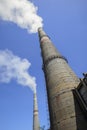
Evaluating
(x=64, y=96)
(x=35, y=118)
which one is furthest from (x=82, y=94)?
(x=35, y=118)

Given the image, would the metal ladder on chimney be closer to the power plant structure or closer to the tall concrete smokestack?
the power plant structure

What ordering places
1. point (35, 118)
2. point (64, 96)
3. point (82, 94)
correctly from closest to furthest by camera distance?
point (82, 94) < point (64, 96) < point (35, 118)

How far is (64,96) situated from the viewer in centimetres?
1429

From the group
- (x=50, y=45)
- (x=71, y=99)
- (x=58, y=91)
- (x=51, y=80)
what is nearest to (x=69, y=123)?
(x=71, y=99)

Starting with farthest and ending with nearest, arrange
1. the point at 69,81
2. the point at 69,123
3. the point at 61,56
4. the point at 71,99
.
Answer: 1. the point at 61,56
2. the point at 69,81
3. the point at 71,99
4. the point at 69,123

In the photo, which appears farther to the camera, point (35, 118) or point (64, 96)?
point (35, 118)

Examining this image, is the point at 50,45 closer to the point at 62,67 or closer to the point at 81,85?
the point at 62,67

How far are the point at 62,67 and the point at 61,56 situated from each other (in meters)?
1.85

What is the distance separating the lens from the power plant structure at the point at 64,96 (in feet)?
43.2

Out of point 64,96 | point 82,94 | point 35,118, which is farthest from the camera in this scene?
point 35,118

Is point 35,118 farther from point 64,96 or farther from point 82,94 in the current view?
point 82,94

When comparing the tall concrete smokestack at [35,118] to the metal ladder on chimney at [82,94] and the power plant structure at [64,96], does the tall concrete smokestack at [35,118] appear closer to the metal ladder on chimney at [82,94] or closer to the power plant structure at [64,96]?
the power plant structure at [64,96]

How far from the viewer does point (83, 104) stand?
13.3 meters

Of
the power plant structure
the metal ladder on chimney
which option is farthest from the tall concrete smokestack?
the metal ladder on chimney
